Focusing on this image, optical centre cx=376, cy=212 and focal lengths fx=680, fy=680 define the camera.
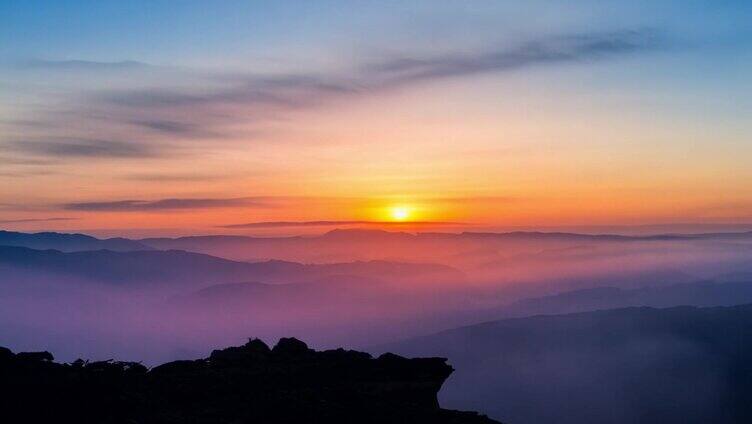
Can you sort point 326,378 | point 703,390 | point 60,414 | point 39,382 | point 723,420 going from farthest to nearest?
point 703,390 → point 723,420 → point 326,378 → point 39,382 → point 60,414

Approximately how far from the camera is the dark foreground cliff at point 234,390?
21.8 m

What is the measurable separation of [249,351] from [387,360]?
21.2 feet

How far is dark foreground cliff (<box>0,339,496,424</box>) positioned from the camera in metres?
21.8

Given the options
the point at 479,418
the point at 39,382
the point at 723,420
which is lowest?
the point at 723,420

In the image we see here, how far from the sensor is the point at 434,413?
25.2 meters

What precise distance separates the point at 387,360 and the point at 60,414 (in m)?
13.9

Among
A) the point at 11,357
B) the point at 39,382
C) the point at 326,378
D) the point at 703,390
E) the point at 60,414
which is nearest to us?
the point at 60,414

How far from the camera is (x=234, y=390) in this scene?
2562 centimetres

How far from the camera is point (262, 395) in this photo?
82.5ft

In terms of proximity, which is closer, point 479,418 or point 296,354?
point 479,418

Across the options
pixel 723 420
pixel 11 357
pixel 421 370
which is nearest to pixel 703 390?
pixel 723 420

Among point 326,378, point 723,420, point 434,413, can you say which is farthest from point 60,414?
point 723,420

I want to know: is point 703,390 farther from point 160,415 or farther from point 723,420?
point 160,415

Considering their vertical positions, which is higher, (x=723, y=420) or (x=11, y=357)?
(x=11, y=357)
